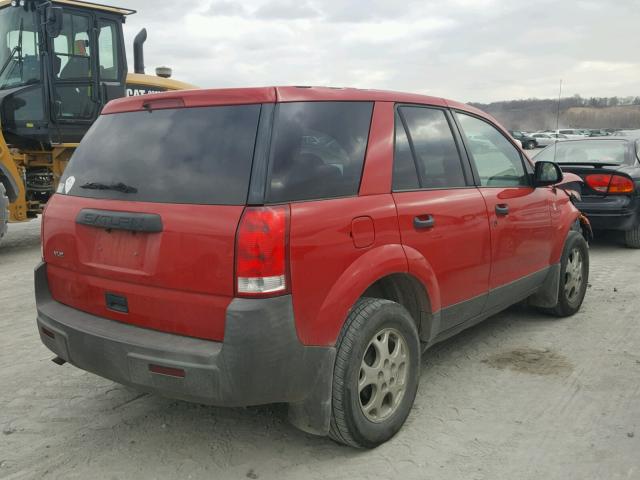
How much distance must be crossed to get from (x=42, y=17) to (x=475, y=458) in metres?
7.75

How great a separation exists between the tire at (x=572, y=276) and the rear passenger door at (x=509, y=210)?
397 mm

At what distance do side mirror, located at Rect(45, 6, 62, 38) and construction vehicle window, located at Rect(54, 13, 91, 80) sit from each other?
2.10 feet

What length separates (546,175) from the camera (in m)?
4.46

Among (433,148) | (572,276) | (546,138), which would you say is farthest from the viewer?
(546,138)

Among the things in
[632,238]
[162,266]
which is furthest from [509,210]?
[632,238]

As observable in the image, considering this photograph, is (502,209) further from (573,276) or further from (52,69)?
(52,69)

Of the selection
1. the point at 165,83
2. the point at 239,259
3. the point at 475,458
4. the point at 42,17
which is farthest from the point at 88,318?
the point at 165,83

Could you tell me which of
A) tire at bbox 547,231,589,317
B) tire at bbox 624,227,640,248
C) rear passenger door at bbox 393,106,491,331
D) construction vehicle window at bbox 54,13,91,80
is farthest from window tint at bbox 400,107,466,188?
construction vehicle window at bbox 54,13,91,80

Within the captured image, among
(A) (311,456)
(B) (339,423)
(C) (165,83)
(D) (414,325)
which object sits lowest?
(A) (311,456)

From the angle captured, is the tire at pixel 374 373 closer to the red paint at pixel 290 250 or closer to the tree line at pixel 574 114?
the red paint at pixel 290 250

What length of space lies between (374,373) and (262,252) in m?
0.95

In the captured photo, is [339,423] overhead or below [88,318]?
below

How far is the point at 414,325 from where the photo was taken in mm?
3172

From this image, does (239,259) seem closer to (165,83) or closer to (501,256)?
(501,256)
